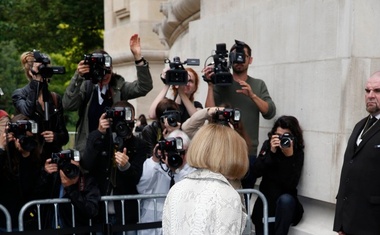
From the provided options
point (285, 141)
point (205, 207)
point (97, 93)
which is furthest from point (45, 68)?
point (205, 207)

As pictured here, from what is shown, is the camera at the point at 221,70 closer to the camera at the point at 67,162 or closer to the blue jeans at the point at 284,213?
the blue jeans at the point at 284,213

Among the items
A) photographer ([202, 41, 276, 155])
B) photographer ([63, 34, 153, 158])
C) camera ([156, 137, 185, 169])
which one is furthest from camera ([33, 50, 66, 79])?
photographer ([202, 41, 276, 155])

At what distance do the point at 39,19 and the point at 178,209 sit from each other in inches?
890

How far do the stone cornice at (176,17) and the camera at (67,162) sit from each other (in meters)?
6.01

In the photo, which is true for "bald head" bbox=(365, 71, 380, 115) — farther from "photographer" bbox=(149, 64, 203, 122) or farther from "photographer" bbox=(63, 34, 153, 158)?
"photographer" bbox=(63, 34, 153, 158)

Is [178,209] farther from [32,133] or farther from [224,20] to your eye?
[224,20]

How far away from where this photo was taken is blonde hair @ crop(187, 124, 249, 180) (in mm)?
3898

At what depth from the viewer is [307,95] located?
23.5ft

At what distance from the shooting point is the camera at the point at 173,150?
5973 millimetres

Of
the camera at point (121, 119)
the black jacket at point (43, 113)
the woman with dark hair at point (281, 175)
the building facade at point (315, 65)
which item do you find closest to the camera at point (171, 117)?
the camera at point (121, 119)

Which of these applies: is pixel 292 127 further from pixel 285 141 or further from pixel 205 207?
pixel 205 207

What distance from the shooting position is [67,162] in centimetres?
585

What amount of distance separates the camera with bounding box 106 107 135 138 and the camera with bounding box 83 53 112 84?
0.55 meters

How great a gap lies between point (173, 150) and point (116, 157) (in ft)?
1.69
